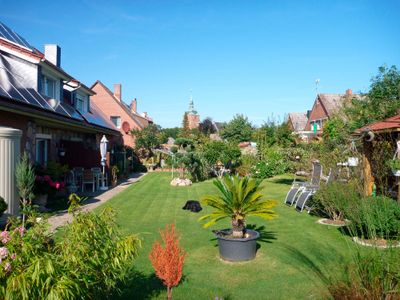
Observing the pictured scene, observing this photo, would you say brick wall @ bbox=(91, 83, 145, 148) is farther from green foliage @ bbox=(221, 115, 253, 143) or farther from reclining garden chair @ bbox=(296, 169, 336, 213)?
reclining garden chair @ bbox=(296, 169, 336, 213)

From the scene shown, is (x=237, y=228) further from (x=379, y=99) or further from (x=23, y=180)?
(x=379, y=99)

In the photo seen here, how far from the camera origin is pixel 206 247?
7.29m

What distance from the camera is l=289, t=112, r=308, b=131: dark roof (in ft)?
178

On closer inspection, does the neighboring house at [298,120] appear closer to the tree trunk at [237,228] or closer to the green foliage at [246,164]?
the green foliage at [246,164]

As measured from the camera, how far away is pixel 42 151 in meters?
13.7

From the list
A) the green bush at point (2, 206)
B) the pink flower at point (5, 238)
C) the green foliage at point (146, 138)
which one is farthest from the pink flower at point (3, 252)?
the green foliage at point (146, 138)

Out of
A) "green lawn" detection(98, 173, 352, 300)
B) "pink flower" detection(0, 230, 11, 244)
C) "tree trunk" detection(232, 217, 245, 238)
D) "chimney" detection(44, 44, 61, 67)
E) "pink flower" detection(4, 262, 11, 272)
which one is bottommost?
"green lawn" detection(98, 173, 352, 300)

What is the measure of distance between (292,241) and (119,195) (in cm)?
913

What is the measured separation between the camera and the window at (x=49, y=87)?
1490 centimetres

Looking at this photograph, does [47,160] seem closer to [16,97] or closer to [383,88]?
[16,97]

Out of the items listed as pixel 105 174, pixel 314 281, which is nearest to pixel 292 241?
pixel 314 281

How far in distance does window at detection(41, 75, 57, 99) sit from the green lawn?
24.3ft

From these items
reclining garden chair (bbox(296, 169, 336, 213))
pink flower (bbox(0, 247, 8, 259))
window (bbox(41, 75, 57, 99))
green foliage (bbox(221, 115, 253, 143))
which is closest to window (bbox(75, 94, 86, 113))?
window (bbox(41, 75, 57, 99))

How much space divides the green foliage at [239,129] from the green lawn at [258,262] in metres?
39.4
